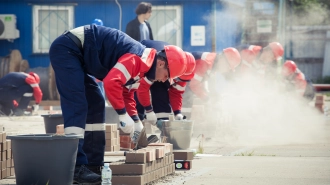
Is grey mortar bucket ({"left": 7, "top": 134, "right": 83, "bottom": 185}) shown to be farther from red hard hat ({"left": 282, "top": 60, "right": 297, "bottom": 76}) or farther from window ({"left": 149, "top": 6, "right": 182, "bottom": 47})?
window ({"left": 149, "top": 6, "right": 182, "bottom": 47})

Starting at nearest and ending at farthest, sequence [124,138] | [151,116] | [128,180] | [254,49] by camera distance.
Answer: [128,180]
[151,116]
[124,138]
[254,49]

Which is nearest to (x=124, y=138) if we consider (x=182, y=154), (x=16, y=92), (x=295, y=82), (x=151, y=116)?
(x=151, y=116)

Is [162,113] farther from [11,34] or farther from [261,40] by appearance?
[261,40]

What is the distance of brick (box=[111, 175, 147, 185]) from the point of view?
7.11 metres

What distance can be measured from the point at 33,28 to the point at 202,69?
10.3m

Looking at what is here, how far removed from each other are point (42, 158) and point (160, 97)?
4.76 m

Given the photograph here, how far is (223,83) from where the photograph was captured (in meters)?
21.6

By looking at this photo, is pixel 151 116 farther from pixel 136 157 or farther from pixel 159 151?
pixel 136 157

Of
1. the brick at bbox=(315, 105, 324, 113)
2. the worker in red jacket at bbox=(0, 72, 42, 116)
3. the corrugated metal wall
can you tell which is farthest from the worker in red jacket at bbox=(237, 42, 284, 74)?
the worker in red jacket at bbox=(0, 72, 42, 116)

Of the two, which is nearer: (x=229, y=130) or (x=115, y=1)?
(x=229, y=130)

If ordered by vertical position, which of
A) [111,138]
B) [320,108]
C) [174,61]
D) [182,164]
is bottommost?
[320,108]

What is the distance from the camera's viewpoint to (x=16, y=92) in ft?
57.7

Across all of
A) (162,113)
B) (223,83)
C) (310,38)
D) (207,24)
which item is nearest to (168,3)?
(207,24)

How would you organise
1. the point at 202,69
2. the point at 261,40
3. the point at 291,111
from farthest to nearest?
the point at 261,40 < the point at 291,111 < the point at 202,69
